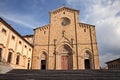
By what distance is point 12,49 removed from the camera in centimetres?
2034

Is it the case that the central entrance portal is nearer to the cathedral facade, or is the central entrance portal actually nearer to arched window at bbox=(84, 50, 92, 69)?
the cathedral facade

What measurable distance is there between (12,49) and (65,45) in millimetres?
11786

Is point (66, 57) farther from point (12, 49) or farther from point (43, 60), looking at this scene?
point (12, 49)

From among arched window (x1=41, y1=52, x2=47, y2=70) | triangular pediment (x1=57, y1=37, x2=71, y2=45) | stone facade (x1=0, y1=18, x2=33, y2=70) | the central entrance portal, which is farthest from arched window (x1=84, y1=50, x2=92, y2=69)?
stone facade (x1=0, y1=18, x2=33, y2=70)

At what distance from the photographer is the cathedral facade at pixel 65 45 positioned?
88.0 feet

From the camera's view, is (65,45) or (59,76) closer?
(59,76)

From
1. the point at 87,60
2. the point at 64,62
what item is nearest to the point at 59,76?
the point at 64,62

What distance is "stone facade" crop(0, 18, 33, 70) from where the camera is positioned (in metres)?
17.9

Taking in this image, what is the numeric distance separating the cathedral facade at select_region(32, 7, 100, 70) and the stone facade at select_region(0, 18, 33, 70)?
3056 mm

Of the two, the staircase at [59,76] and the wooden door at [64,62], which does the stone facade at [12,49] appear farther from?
the wooden door at [64,62]

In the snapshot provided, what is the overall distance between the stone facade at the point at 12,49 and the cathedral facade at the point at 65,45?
306 centimetres

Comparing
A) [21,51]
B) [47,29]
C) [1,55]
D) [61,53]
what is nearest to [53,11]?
[47,29]

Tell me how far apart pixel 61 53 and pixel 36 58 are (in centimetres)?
553

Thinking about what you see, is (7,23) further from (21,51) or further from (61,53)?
(61,53)
